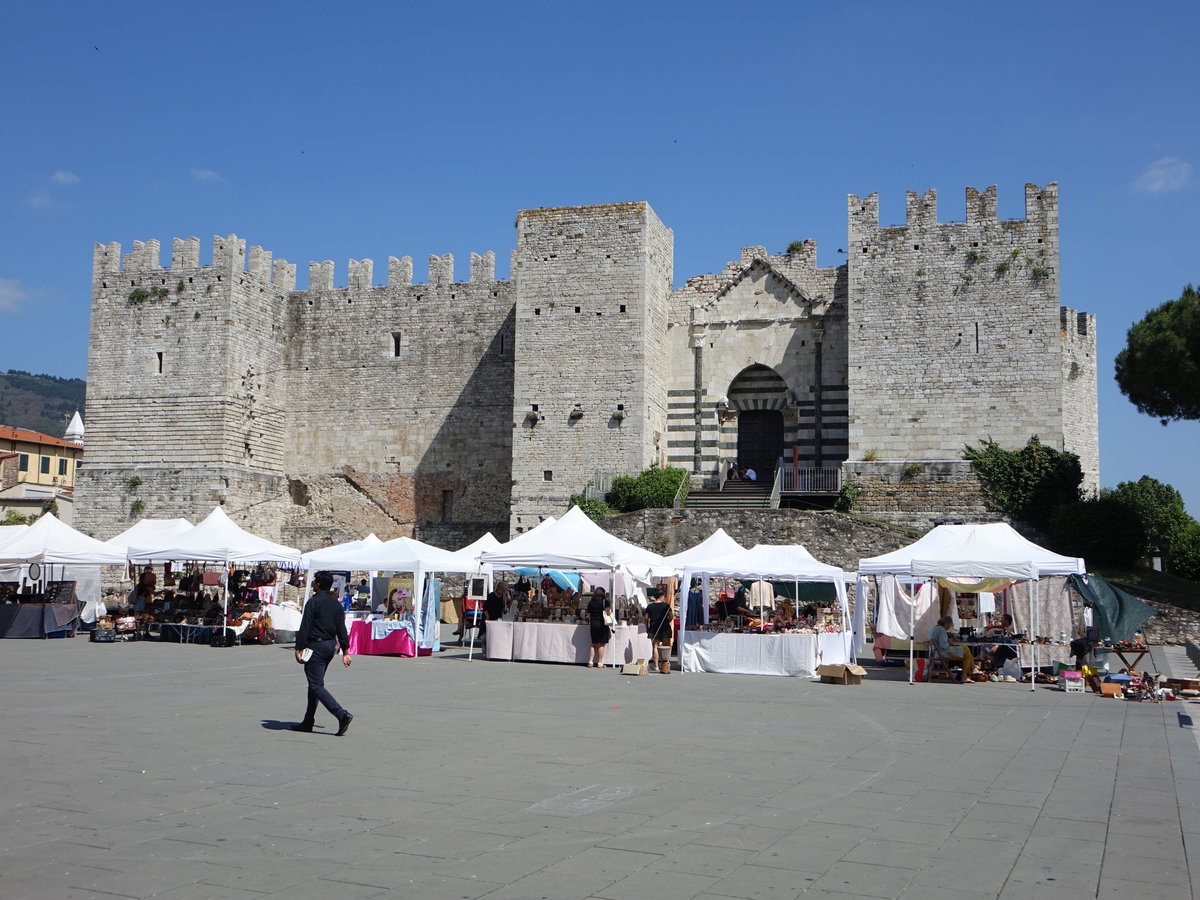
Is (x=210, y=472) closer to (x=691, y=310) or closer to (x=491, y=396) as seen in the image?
(x=491, y=396)

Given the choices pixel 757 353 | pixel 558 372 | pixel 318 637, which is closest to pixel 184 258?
pixel 558 372

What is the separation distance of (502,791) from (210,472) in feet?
79.9

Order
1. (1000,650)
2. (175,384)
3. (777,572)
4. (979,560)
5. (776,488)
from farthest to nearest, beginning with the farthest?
(175,384) < (776,488) < (777,572) < (1000,650) < (979,560)

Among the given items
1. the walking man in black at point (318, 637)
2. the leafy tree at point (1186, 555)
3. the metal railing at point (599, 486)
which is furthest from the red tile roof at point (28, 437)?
the walking man in black at point (318, 637)

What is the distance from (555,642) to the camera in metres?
15.7

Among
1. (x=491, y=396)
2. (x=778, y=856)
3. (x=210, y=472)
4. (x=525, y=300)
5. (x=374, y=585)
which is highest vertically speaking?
(x=525, y=300)

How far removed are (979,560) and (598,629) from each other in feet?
16.2

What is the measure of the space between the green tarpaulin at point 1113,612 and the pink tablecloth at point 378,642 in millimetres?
9239

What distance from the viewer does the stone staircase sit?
25.2 meters

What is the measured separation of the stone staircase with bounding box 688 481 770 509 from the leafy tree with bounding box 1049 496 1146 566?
6185 mm

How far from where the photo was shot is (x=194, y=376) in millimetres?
29297

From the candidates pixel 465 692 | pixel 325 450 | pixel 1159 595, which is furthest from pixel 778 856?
pixel 325 450

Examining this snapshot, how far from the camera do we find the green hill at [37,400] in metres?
151

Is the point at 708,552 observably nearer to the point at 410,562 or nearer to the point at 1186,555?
the point at 410,562
